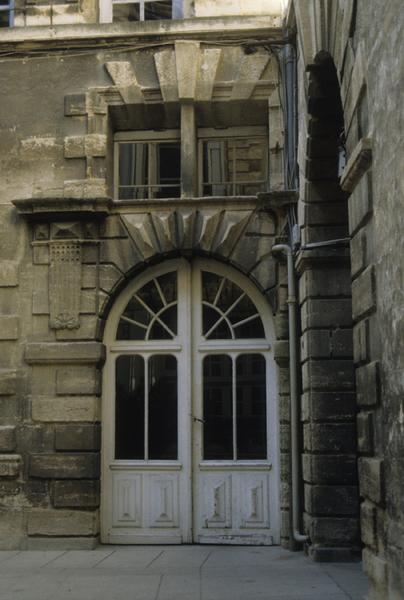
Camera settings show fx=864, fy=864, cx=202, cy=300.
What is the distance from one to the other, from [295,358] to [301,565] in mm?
2242

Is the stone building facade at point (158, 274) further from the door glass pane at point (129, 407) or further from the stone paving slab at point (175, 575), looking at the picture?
the stone paving slab at point (175, 575)

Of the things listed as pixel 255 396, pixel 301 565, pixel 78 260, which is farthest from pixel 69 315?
pixel 301 565

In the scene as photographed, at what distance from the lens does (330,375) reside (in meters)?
8.99

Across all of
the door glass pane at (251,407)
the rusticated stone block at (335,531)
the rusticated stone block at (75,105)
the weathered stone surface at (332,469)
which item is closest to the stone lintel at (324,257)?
the door glass pane at (251,407)

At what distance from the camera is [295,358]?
962 centimetres

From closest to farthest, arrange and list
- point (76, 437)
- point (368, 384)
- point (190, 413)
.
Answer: point (368, 384)
point (76, 437)
point (190, 413)

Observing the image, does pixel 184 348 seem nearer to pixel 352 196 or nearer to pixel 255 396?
pixel 255 396

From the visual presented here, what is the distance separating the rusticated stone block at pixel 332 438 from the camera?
889 centimetres

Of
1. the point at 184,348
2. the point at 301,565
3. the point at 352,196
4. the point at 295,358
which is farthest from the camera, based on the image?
the point at 184,348

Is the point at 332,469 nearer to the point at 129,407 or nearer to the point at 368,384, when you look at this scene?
the point at 129,407

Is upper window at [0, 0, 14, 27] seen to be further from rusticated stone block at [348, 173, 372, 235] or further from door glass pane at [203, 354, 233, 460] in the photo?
rusticated stone block at [348, 173, 372, 235]

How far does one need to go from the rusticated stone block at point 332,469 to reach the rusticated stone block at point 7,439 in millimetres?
3434

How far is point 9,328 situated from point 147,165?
2.60m

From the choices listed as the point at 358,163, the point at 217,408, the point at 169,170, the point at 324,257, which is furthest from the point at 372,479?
the point at 169,170
